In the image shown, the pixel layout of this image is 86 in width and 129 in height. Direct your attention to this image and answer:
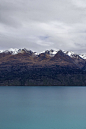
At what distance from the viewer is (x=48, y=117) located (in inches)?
2290

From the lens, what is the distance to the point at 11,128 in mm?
45406

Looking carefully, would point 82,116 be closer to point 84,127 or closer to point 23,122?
point 84,127

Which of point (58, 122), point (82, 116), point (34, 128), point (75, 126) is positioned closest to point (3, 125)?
point (34, 128)

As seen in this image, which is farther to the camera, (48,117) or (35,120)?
(48,117)

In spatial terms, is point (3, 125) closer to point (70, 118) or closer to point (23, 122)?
point (23, 122)

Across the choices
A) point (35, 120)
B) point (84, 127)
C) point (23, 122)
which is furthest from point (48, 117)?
point (84, 127)

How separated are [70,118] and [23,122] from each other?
1442cm

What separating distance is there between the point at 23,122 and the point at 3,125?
603 cm

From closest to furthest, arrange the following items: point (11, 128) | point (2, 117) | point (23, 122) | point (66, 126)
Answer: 1. point (11, 128)
2. point (66, 126)
3. point (23, 122)
4. point (2, 117)

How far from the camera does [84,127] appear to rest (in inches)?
1875

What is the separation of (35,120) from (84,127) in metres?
14.1

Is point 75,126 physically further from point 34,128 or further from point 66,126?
point 34,128

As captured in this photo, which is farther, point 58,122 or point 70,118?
point 70,118

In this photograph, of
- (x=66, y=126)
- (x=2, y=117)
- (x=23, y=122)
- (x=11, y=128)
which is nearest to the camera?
(x=11, y=128)
